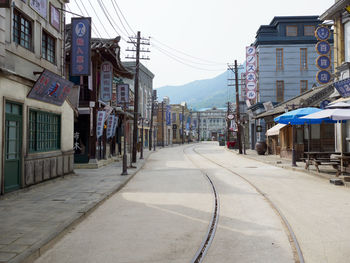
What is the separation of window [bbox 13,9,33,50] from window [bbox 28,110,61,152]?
7.46ft

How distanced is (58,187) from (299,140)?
18.3 meters

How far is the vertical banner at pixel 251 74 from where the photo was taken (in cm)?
3453

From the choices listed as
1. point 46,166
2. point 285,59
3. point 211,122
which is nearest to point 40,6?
point 46,166

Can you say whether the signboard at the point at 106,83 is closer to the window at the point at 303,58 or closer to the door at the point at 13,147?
the door at the point at 13,147

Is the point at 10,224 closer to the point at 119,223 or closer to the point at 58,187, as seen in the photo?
the point at 119,223

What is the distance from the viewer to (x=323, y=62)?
19141 mm

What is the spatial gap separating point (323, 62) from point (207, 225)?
16.1 m

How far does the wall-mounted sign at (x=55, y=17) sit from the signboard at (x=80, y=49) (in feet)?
2.19

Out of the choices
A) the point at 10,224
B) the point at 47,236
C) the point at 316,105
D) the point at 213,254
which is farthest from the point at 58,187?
the point at 316,105

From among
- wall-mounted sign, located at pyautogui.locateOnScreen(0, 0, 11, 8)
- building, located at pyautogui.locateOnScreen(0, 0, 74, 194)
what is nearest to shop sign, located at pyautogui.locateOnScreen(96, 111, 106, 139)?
building, located at pyautogui.locateOnScreen(0, 0, 74, 194)

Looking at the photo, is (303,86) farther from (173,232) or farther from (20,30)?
(173,232)

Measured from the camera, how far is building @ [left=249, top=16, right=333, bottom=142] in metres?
35.3

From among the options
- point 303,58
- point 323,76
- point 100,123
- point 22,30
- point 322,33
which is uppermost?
point 303,58

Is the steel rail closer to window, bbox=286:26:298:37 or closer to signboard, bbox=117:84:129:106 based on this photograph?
signboard, bbox=117:84:129:106
